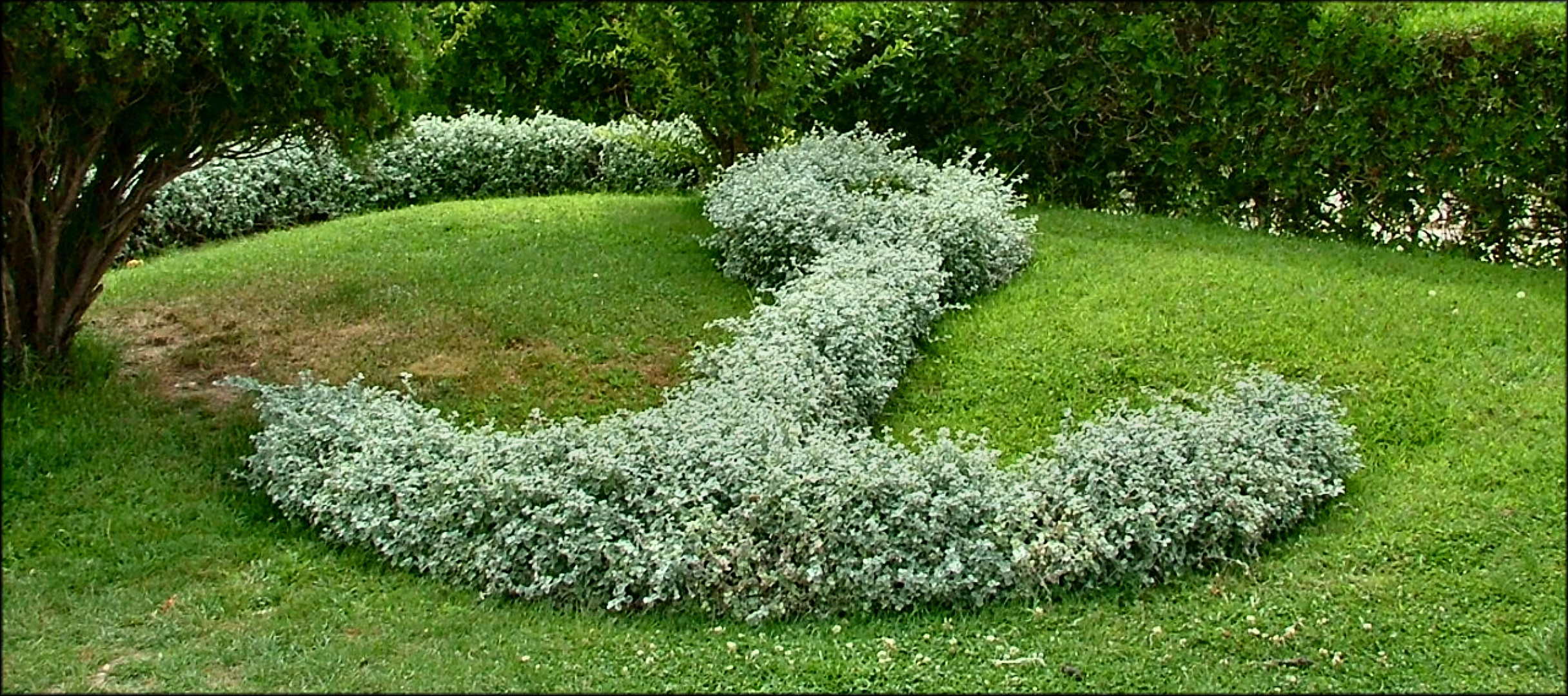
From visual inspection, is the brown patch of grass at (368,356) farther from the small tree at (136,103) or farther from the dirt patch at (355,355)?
the small tree at (136,103)

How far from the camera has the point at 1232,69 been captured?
8.10m

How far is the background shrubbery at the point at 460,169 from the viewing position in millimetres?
8531

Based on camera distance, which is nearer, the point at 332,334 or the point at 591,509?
the point at 591,509

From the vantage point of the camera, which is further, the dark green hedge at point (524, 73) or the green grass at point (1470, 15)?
the dark green hedge at point (524, 73)

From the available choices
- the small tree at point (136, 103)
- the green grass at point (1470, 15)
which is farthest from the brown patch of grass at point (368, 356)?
the green grass at point (1470, 15)

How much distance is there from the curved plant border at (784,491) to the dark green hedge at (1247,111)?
2813mm

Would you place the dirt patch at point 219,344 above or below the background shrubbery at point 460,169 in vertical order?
below

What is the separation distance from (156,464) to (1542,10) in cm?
641

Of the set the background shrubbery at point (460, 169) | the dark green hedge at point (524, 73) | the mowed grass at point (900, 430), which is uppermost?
the dark green hedge at point (524, 73)

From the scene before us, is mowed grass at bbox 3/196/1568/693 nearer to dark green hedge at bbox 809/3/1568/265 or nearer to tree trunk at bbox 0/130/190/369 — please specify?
tree trunk at bbox 0/130/190/369

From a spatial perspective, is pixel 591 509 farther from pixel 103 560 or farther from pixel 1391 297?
pixel 1391 297

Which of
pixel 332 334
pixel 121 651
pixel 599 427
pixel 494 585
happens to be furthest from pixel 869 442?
pixel 332 334

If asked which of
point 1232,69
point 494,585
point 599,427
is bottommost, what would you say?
point 494,585

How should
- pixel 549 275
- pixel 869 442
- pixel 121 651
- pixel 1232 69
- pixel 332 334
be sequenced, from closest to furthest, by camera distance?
pixel 121 651 → pixel 869 442 → pixel 332 334 → pixel 549 275 → pixel 1232 69
